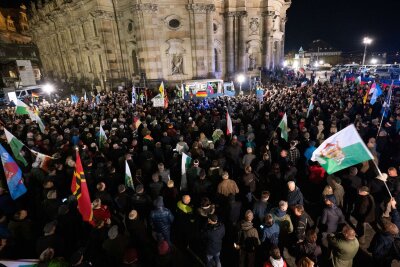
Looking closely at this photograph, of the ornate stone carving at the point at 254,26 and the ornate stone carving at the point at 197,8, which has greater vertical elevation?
the ornate stone carving at the point at 197,8

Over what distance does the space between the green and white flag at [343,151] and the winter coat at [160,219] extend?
12.6ft

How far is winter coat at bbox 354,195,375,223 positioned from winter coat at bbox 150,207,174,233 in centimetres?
432

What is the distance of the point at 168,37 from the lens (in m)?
27.5

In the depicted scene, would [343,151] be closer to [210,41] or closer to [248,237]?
[248,237]

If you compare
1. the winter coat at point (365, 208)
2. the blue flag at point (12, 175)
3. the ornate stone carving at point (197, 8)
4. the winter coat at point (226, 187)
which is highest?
the ornate stone carving at point (197, 8)

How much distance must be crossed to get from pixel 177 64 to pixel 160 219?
1004 inches

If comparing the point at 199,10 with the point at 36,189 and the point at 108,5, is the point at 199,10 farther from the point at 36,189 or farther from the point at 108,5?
the point at 36,189

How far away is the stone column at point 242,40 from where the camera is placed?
30544 mm

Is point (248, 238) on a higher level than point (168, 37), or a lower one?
lower

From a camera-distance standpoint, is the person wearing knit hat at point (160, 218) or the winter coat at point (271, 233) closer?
the winter coat at point (271, 233)

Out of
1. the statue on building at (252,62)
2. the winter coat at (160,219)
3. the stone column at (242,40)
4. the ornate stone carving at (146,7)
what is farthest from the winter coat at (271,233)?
the statue on building at (252,62)

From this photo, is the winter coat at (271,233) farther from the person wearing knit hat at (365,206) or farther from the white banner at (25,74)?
the white banner at (25,74)

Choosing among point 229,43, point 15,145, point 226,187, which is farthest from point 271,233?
point 229,43

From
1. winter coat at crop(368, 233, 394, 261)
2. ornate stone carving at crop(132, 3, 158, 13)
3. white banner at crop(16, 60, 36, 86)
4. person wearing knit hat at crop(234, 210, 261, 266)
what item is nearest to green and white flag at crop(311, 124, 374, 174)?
winter coat at crop(368, 233, 394, 261)
